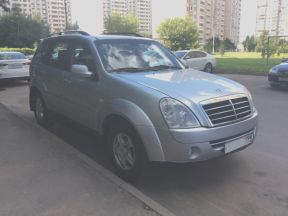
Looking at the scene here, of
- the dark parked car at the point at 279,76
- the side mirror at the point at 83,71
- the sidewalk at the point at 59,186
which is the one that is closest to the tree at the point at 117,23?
the dark parked car at the point at 279,76

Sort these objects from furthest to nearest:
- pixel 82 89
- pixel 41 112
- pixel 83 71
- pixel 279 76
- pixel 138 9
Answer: pixel 138 9 → pixel 279 76 → pixel 41 112 → pixel 82 89 → pixel 83 71

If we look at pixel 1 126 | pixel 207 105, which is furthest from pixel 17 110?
pixel 207 105

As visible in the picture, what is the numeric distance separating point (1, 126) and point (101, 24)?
73.7 m

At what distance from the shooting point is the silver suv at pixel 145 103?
3668mm

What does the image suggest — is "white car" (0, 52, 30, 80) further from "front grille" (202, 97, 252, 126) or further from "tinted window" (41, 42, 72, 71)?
"front grille" (202, 97, 252, 126)

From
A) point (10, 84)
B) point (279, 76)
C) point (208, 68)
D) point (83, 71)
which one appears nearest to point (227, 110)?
point (83, 71)

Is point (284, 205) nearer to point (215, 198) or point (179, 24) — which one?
point (215, 198)

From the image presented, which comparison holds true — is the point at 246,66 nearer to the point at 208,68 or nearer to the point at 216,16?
the point at 208,68

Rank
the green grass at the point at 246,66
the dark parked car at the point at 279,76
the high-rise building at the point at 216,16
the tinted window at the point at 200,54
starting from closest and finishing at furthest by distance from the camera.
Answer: the dark parked car at the point at 279,76 < the green grass at the point at 246,66 < the tinted window at the point at 200,54 < the high-rise building at the point at 216,16

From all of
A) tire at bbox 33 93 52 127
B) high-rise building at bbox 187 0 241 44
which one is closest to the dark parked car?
tire at bbox 33 93 52 127

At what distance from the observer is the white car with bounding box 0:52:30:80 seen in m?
13.1

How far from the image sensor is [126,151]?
163 inches

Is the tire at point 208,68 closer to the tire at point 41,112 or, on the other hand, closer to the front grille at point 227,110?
the tire at point 41,112

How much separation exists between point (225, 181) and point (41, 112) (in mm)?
3944
